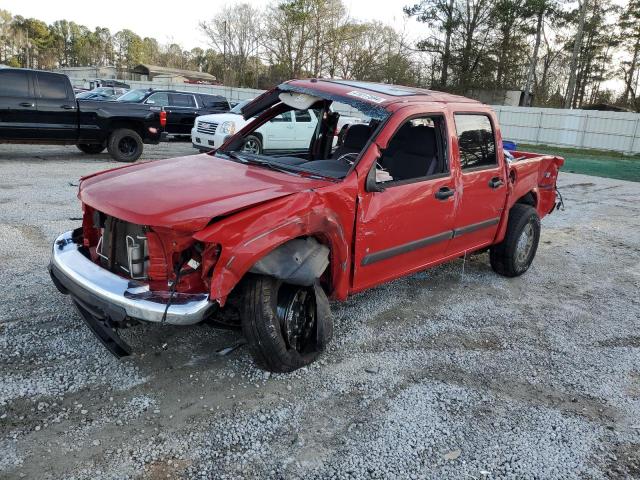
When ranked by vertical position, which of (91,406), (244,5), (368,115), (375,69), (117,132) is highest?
(244,5)

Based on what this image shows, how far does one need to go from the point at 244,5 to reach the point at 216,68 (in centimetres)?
951

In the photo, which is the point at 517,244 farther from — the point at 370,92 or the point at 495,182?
the point at 370,92

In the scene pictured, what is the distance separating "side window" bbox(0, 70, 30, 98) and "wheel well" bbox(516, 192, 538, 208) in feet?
31.9

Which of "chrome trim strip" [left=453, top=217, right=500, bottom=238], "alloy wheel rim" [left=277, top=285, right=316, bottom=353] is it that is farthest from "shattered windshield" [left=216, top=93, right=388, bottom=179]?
"chrome trim strip" [left=453, top=217, right=500, bottom=238]

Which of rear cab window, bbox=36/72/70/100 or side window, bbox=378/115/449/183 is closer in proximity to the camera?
side window, bbox=378/115/449/183

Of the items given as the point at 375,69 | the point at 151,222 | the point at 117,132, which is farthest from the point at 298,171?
the point at 375,69

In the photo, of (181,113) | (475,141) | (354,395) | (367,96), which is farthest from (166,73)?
(354,395)

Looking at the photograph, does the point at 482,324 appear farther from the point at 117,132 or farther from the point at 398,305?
the point at 117,132

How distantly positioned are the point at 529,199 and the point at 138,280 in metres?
4.44

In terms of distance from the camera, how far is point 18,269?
489 centimetres

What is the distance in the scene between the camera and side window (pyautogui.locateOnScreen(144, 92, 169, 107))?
15769mm

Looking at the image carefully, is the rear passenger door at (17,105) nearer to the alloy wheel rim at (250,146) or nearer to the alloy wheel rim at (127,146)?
the alloy wheel rim at (127,146)

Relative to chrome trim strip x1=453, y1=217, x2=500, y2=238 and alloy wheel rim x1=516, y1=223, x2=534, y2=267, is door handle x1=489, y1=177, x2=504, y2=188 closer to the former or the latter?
chrome trim strip x1=453, y1=217, x2=500, y2=238

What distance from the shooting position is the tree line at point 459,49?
36.8 m
